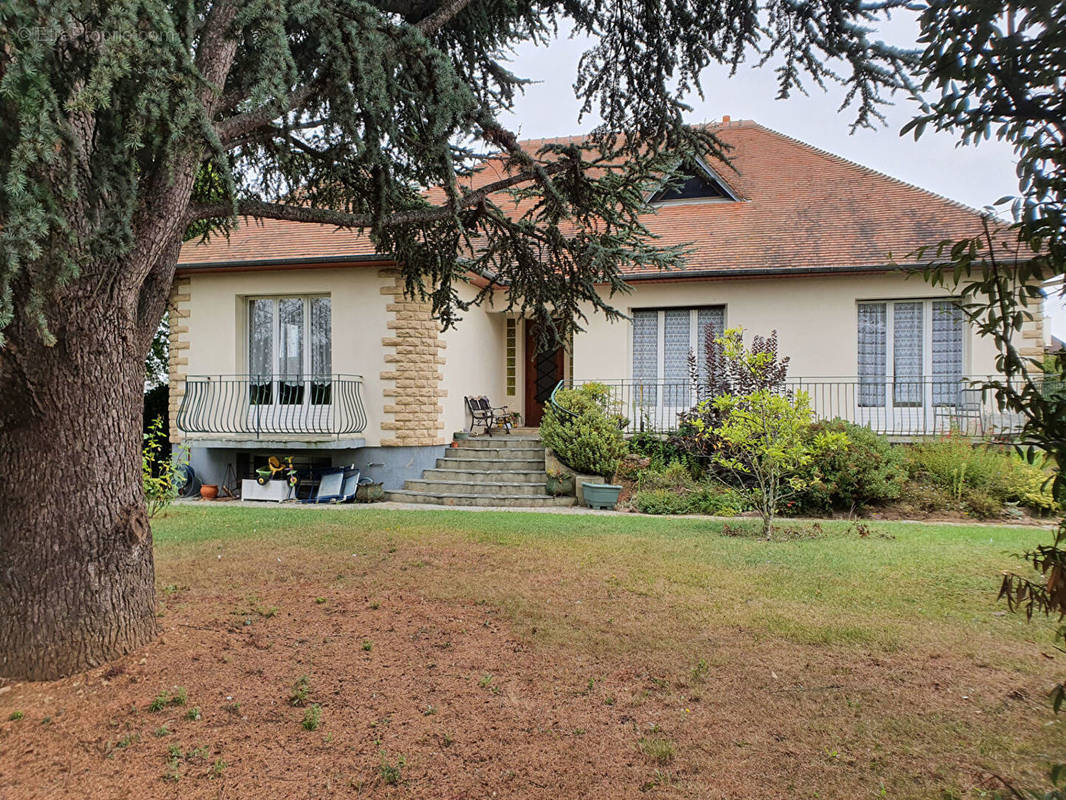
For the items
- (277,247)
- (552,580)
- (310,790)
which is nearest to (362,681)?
(310,790)

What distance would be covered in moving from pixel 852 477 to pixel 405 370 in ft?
25.2

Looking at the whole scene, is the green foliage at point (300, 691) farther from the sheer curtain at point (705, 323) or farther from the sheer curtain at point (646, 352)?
the sheer curtain at point (705, 323)

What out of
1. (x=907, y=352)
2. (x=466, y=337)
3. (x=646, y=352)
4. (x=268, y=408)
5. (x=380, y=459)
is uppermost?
(x=466, y=337)

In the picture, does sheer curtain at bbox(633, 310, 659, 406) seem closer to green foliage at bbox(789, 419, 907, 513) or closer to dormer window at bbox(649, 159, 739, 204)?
dormer window at bbox(649, 159, 739, 204)

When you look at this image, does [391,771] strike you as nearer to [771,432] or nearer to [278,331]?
[771,432]

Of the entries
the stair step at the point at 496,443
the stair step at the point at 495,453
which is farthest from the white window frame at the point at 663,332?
the stair step at the point at 495,453

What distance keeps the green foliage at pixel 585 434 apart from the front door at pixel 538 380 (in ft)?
13.5

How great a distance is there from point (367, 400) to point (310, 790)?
33.5 ft

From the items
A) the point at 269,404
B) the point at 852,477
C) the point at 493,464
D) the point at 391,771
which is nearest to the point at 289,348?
the point at 269,404

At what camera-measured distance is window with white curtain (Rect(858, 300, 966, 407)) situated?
40.9ft

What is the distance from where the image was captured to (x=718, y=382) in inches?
452

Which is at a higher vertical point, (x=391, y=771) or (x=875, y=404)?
(x=875, y=404)

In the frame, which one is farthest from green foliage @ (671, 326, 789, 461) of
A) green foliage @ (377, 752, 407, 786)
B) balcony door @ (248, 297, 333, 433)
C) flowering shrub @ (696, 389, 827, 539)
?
green foliage @ (377, 752, 407, 786)

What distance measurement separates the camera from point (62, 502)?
368 centimetres
